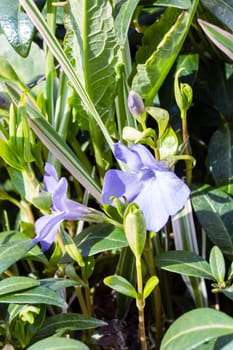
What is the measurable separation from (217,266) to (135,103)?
0.18 m

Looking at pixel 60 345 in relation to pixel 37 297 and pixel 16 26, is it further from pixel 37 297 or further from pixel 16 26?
pixel 16 26

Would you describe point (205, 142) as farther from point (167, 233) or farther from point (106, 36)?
point (106, 36)

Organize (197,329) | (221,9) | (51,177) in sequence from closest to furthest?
1. (197,329)
2. (51,177)
3. (221,9)

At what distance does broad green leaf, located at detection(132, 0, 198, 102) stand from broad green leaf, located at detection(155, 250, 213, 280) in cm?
18

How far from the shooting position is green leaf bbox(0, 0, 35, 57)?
0.76 metres

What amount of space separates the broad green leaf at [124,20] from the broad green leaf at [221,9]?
0.34ft

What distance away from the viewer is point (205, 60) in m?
0.95

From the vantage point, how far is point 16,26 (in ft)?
2.56

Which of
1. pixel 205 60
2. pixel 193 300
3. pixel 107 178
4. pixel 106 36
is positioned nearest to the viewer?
pixel 107 178

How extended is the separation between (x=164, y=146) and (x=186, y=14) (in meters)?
0.15

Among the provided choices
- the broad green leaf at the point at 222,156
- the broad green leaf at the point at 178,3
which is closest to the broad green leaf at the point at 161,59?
the broad green leaf at the point at 178,3

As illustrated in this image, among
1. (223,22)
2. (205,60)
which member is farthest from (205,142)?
(223,22)

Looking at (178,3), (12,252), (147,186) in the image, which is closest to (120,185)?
(147,186)

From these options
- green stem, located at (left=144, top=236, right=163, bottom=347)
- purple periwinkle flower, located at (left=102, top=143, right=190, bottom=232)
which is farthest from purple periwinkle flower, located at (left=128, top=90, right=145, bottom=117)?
green stem, located at (left=144, top=236, right=163, bottom=347)
